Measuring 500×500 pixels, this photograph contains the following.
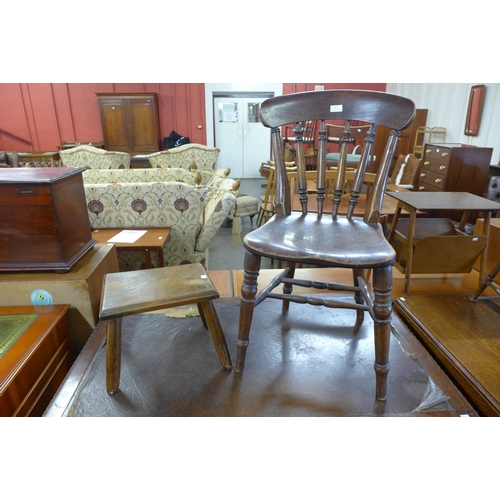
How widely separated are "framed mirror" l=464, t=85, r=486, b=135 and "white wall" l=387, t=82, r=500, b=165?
0.14 ft

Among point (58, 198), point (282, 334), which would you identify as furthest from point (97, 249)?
point (282, 334)

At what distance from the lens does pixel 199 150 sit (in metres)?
5.36

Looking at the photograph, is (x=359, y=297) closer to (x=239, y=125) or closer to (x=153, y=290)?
(x=153, y=290)

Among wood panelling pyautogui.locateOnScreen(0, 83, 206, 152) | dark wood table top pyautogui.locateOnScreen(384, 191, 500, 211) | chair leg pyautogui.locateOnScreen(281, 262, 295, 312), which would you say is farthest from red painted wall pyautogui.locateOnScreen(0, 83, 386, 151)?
chair leg pyautogui.locateOnScreen(281, 262, 295, 312)

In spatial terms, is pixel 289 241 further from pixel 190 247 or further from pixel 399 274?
pixel 190 247

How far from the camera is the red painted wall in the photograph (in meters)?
6.79

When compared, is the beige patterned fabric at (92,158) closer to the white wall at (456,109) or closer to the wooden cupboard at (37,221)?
the wooden cupboard at (37,221)

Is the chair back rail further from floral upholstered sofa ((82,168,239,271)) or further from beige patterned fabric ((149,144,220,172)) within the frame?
beige patterned fabric ((149,144,220,172))

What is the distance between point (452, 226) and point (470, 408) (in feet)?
4.44

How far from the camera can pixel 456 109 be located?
187 inches

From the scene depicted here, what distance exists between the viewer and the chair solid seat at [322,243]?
38.1 inches

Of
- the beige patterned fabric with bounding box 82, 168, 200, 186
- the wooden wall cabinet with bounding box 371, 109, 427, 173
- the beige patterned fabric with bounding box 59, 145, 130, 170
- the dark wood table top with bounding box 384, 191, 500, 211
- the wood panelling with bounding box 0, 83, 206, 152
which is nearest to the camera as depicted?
the dark wood table top with bounding box 384, 191, 500, 211

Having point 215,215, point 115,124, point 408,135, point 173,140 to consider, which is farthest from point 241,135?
point 215,215

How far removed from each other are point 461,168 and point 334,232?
10.4 ft
